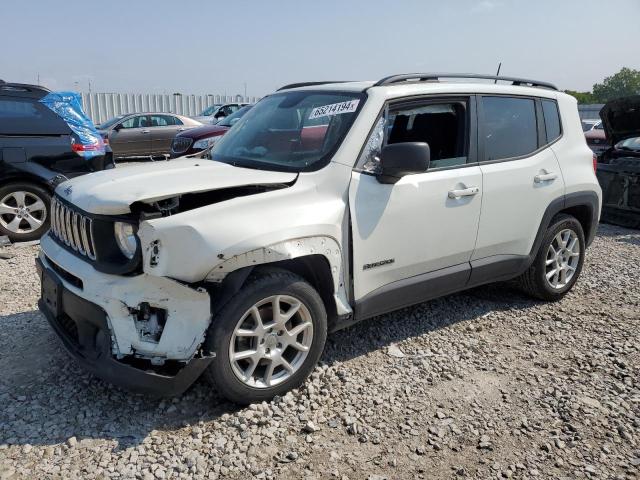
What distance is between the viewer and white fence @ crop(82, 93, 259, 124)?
88.5ft

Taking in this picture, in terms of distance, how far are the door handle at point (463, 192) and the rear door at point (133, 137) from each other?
1427cm

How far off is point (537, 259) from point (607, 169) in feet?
15.0

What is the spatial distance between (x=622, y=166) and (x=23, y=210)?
8.38m

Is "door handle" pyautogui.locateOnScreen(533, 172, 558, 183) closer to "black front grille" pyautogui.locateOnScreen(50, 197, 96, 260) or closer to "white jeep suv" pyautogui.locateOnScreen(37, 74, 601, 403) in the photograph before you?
"white jeep suv" pyautogui.locateOnScreen(37, 74, 601, 403)

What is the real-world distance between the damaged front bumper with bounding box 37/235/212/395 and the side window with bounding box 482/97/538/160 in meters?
2.54

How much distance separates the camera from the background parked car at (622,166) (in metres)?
7.89

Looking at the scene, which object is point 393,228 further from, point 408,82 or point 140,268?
point 140,268

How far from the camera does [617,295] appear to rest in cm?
507

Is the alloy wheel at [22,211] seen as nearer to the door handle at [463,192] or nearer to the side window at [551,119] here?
the door handle at [463,192]

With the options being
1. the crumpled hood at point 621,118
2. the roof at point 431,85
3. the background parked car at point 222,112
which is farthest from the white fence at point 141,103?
the roof at point 431,85

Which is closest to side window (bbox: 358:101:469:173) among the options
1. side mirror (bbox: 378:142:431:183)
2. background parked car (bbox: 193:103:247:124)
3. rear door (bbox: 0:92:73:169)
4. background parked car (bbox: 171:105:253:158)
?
side mirror (bbox: 378:142:431:183)

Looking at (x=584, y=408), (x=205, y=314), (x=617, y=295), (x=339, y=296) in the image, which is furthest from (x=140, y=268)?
(x=617, y=295)

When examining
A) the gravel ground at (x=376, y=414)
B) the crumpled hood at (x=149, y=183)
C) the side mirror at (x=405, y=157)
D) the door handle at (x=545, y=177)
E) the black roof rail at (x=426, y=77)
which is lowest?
the gravel ground at (x=376, y=414)

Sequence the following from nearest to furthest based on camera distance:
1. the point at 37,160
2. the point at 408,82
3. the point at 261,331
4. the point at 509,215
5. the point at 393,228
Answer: the point at 261,331 → the point at 393,228 → the point at 408,82 → the point at 509,215 → the point at 37,160
